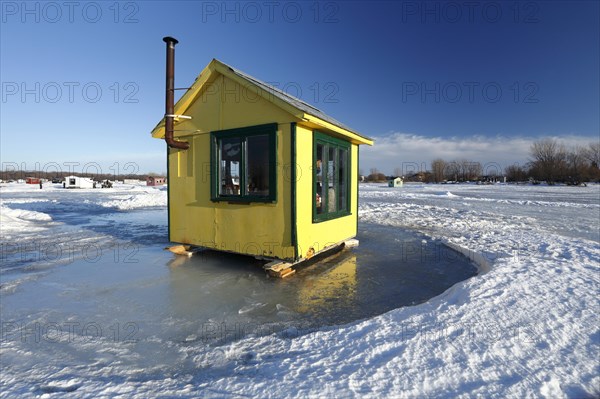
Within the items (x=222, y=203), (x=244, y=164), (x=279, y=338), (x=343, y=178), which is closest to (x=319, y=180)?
(x=343, y=178)

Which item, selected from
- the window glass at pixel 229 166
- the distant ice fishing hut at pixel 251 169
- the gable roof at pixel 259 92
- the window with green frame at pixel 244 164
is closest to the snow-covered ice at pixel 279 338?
the distant ice fishing hut at pixel 251 169

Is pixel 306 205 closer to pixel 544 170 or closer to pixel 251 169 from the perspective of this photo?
pixel 251 169

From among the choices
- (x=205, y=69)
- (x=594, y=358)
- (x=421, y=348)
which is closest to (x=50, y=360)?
(x=421, y=348)

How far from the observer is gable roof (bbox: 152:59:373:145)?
5180 mm

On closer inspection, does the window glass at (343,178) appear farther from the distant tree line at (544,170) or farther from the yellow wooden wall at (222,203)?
the distant tree line at (544,170)

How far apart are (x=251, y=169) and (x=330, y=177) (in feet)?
6.01

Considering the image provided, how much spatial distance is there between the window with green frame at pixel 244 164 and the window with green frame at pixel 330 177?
0.91 m

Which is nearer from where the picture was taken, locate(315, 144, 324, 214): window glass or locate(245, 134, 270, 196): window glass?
locate(245, 134, 270, 196): window glass

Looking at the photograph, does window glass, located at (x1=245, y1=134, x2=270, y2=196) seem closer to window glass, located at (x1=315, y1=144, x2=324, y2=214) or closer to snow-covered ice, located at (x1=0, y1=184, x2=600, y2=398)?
window glass, located at (x1=315, y1=144, x2=324, y2=214)

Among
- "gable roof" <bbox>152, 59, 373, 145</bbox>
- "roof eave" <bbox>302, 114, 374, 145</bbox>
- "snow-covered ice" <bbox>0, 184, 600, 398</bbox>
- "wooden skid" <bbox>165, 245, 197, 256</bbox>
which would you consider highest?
"gable roof" <bbox>152, 59, 373, 145</bbox>

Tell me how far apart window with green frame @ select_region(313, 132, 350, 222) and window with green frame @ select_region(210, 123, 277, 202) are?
3.00ft

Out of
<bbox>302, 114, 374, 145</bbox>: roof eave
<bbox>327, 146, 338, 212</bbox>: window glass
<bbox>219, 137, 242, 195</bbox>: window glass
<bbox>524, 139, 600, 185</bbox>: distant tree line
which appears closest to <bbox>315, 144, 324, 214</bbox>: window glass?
<bbox>327, 146, 338, 212</bbox>: window glass

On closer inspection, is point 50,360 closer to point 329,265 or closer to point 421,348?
point 421,348

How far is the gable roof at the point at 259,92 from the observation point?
5180mm
